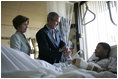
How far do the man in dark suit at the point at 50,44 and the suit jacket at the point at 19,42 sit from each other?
0.17 meters

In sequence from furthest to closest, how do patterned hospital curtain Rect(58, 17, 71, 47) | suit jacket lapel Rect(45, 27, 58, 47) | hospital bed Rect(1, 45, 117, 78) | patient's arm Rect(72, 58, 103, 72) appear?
1. patterned hospital curtain Rect(58, 17, 71, 47)
2. suit jacket lapel Rect(45, 27, 58, 47)
3. patient's arm Rect(72, 58, 103, 72)
4. hospital bed Rect(1, 45, 117, 78)

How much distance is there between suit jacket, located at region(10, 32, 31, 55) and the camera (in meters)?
1.72

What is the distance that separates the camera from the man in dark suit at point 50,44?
1.83m

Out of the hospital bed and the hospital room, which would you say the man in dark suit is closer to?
the hospital room

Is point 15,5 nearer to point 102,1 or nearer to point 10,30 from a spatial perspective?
point 10,30

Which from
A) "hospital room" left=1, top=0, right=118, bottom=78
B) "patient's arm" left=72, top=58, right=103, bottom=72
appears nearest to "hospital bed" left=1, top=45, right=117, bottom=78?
"hospital room" left=1, top=0, right=118, bottom=78

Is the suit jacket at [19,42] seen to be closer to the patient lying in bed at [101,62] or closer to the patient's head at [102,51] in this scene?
the patient lying in bed at [101,62]

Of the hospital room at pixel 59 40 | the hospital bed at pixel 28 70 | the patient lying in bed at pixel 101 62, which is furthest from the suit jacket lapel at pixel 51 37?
the hospital bed at pixel 28 70

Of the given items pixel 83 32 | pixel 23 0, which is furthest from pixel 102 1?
pixel 23 0

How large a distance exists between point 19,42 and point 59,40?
59 cm

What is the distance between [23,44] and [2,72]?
2.29 feet

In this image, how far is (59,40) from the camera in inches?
84.3

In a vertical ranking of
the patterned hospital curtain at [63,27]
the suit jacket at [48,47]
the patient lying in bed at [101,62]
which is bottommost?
the patient lying in bed at [101,62]

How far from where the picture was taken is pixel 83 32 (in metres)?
3.35
